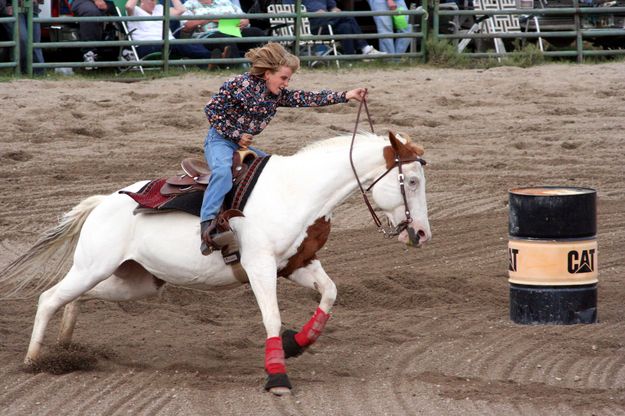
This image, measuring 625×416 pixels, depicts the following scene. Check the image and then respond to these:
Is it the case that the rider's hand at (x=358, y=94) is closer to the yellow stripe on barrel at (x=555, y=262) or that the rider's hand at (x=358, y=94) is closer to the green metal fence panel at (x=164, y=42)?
the yellow stripe on barrel at (x=555, y=262)

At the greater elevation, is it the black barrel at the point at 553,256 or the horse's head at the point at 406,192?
the horse's head at the point at 406,192

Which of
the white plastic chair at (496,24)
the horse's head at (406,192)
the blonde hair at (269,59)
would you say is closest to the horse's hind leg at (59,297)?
the blonde hair at (269,59)

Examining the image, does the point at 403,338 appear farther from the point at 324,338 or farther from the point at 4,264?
the point at 4,264

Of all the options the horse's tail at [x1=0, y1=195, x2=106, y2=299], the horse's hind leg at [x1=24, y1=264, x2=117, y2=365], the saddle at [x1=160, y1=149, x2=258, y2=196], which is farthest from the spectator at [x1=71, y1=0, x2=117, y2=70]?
the saddle at [x1=160, y1=149, x2=258, y2=196]

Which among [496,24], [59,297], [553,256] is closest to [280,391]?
[59,297]

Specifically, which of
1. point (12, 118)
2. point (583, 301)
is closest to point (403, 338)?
point (583, 301)

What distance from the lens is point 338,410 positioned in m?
6.11

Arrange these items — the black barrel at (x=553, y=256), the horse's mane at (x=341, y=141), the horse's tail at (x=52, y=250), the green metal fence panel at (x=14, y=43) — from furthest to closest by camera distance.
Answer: the green metal fence panel at (x=14, y=43), the black barrel at (x=553, y=256), the horse's tail at (x=52, y=250), the horse's mane at (x=341, y=141)

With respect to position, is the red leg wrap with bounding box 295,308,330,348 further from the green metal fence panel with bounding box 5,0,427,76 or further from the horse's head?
the green metal fence panel with bounding box 5,0,427,76

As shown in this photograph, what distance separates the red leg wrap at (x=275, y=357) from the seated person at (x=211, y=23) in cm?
996

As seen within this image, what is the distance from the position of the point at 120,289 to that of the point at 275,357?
1.39 meters

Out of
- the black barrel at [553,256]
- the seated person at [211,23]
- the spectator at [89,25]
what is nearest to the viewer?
the black barrel at [553,256]

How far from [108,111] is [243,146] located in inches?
264

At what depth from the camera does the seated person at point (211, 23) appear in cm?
1599
